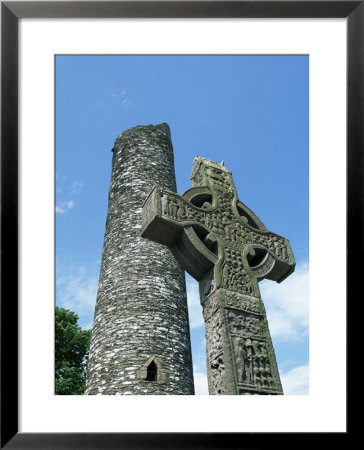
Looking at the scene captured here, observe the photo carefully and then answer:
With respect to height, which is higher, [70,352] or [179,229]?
[70,352]

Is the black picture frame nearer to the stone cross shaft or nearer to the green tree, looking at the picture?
the stone cross shaft

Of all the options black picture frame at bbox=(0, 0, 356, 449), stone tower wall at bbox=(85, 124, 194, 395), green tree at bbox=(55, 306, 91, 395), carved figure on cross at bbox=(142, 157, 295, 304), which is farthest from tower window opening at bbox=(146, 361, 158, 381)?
black picture frame at bbox=(0, 0, 356, 449)

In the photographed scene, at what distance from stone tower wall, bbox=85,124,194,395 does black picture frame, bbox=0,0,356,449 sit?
7206mm

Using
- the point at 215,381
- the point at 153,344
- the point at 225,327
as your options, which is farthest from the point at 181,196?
the point at 153,344

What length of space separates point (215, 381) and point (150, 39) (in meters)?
2.46

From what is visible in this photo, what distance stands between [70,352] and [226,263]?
14.6 metres

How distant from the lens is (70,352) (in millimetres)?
18203

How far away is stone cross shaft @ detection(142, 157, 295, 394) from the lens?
4.18 meters
